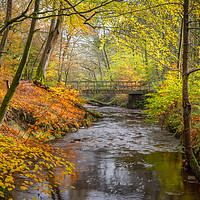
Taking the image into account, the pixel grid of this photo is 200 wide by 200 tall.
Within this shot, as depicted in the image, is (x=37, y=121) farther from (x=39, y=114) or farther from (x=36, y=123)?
(x=39, y=114)

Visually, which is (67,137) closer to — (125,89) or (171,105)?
(171,105)

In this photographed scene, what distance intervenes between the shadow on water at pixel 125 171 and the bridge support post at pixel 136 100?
14.9 meters

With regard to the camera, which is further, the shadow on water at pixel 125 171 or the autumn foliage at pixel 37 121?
the autumn foliage at pixel 37 121

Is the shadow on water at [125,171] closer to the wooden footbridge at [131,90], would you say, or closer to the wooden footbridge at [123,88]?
the wooden footbridge at [123,88]

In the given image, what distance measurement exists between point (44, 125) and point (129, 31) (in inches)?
212

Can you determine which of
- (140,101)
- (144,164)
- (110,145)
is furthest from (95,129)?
(140,101)

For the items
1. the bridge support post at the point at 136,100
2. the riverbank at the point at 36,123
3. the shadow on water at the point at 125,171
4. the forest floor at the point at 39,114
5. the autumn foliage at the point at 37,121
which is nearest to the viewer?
the shadow on water at the point at 125,171

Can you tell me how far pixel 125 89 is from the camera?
24.5 metres

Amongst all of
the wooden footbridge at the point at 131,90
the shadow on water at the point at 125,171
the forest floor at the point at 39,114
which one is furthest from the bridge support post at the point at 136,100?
the shadow on water at the point at 125,171

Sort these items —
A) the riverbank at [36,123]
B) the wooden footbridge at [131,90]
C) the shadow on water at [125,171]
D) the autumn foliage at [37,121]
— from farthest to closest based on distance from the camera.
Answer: the wooden footbridge at [131,90] < the autumn foliage at [37,121] < the riverbank at [36,123] < the shadow on water at [125,171]

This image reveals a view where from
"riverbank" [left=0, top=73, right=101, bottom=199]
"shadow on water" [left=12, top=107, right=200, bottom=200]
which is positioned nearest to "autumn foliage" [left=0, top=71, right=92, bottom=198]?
"riverbank" [left=0, top=73, right=101, bottom=199]

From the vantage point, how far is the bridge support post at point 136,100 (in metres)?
23.8

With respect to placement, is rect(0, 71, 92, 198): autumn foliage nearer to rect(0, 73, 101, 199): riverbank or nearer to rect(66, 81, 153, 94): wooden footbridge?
rect(0, 73, 101, 199): riverbank

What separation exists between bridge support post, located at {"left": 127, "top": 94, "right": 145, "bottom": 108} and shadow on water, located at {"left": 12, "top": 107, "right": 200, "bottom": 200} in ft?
48.8
